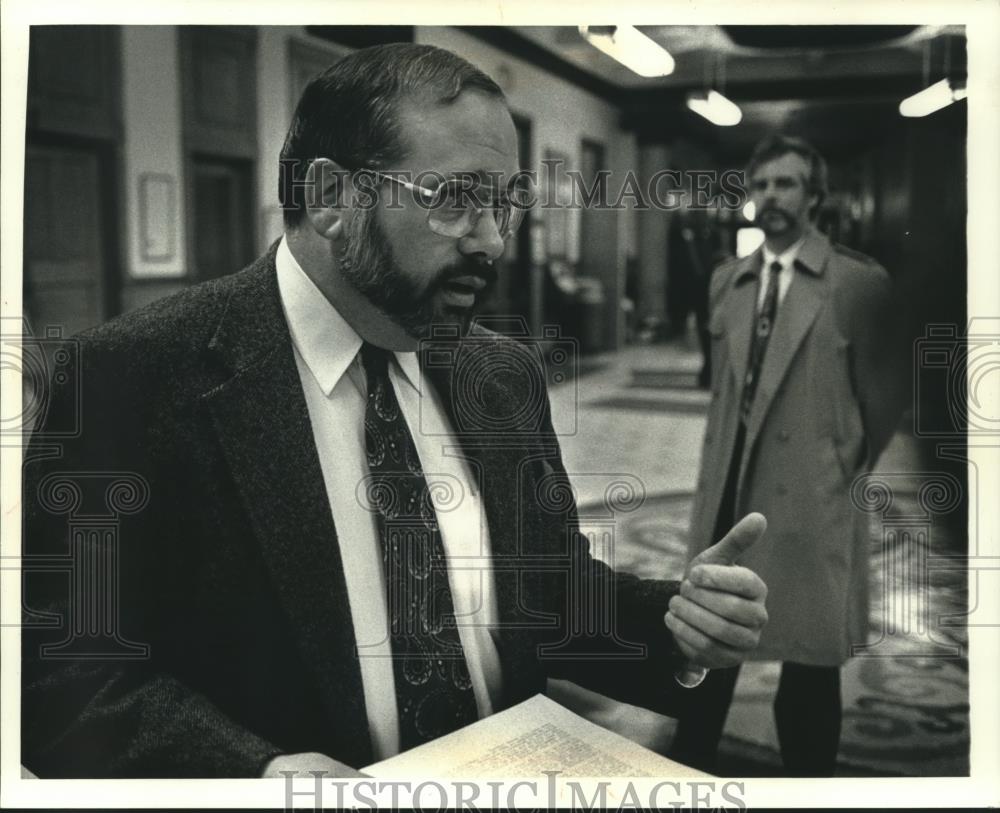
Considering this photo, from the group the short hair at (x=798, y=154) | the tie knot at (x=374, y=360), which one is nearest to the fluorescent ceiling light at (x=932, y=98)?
the short hair at (x=798, y=154)

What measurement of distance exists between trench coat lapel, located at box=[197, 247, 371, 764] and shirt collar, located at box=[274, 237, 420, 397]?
2 centimetres

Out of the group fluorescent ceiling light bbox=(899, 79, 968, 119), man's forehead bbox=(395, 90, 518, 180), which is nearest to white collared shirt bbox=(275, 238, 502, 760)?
man's forehead bbox=(395, 90, 518, 180)

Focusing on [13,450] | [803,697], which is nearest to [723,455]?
[803,697]

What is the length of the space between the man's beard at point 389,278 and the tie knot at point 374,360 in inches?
2.2

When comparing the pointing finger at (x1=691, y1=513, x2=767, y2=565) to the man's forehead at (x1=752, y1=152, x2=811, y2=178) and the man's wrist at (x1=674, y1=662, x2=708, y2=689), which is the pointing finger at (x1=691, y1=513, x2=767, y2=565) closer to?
the man's wrist at (x1=674, y1=662, x2=708, y2=689)

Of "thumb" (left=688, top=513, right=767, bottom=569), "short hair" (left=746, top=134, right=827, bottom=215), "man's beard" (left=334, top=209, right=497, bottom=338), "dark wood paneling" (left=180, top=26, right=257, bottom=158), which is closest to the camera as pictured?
"thumb" (left=688, top=513, right=767, bottom=569)

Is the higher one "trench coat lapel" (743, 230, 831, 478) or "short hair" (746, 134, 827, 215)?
"short hair" (746, 134, 827, 215)

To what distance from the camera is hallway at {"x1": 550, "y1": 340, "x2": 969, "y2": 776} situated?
5.70ft

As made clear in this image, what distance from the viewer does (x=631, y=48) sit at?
5.64ft

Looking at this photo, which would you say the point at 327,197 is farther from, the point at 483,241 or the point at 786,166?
the point at 786,166

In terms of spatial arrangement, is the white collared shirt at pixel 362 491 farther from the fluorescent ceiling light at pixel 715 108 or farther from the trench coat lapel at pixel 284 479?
the fluorescent ceiling light at pixel 715 108

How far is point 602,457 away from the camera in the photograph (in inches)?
68.4

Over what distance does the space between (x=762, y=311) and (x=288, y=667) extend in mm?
1038

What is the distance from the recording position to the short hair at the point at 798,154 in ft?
5.73
